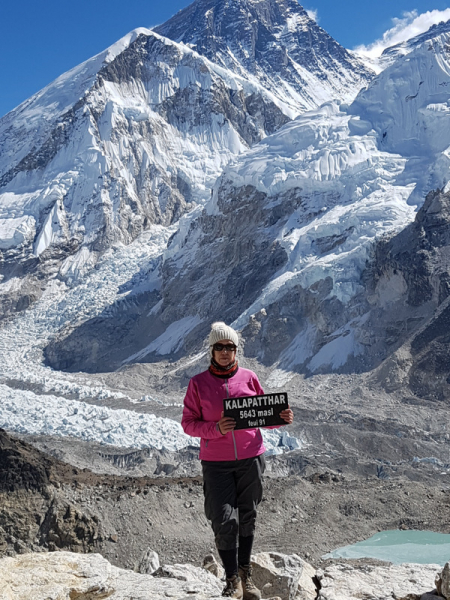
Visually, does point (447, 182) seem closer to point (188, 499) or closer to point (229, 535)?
point (188, 499)

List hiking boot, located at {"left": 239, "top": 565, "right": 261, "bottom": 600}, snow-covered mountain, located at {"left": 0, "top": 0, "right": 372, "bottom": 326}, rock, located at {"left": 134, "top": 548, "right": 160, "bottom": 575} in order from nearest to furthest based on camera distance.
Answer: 1. hiking boot, located at {"left": 239, "top": 565, "right": 261, "bottom": 600}
2. rock, located at {"left": 134, "top": 548, "right": 160, "bottom": 575}
3. snow-covered mountain, located at {"left": 0, "top": 0, "right": 372, "bottom": 326}

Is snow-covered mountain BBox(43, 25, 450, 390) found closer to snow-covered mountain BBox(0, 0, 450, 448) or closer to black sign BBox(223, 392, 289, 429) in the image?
snow-covered mountain BBox(0, 0, 450, 448)

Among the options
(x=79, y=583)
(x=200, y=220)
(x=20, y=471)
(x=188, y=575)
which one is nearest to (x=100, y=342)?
(x=200, y=220)

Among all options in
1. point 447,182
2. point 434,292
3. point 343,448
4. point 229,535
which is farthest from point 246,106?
point 229,535

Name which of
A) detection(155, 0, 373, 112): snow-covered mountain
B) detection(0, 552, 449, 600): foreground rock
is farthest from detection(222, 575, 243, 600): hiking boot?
detection(155, 0, 373, 112): snow-covered mountain

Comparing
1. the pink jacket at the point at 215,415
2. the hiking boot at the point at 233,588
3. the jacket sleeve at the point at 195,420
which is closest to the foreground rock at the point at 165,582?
the hiking boot at the point at 233,588

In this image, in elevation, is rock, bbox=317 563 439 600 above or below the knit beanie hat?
below
